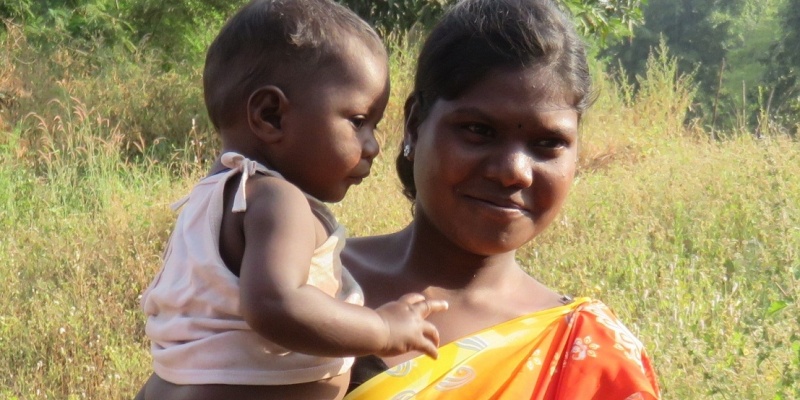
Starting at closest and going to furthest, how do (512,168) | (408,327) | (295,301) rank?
1. (295,301)
2. (408,327)
3. (512,168)

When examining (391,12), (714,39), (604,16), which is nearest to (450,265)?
(391,12)

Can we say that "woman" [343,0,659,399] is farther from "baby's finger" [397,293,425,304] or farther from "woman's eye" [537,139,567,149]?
"baby's finger" [397,293,425,304]

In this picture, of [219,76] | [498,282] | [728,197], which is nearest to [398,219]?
[728,197]

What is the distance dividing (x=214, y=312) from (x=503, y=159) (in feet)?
1.90

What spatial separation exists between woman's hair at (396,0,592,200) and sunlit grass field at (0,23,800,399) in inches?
9.9

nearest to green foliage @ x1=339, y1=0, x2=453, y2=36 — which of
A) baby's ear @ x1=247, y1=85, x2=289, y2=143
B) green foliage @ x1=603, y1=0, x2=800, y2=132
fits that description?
baby's ear @ x1=247, y1=85, x2=289, y2=143

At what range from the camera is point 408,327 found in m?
1.57

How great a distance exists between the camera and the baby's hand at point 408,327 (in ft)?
5.08

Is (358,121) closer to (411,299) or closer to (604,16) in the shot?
(411,299)

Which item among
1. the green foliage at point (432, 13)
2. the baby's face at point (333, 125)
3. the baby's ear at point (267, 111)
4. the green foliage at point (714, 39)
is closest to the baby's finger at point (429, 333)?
the baby's face at point (333, 125)

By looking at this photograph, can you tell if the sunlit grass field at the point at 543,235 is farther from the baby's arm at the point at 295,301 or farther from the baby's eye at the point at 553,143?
the baby's arm at the point at 295,301

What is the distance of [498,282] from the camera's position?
207cm

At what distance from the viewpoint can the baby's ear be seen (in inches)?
65.7

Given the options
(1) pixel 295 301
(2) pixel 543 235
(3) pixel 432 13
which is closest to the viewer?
(1) pixel 295 301
